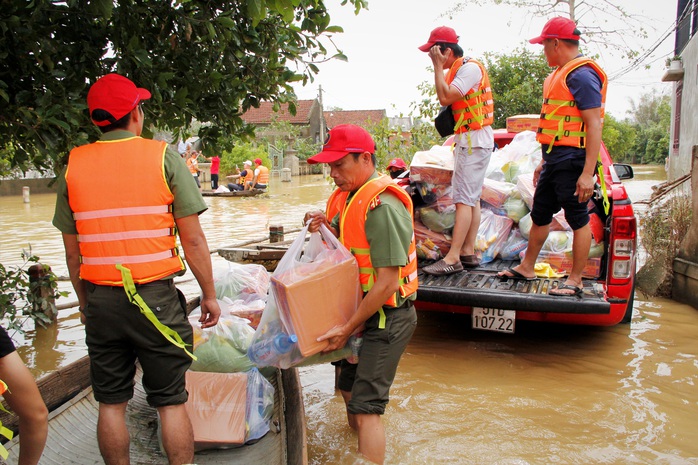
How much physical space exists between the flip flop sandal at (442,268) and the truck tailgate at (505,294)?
0.13 feet

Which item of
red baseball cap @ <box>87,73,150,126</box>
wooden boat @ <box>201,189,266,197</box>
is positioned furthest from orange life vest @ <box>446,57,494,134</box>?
wooden boat @ <box>201,189,266,197</box>

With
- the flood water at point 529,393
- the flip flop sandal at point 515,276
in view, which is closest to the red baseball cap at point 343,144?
the flood water at point 529,393

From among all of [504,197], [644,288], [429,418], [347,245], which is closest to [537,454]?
[429,418]

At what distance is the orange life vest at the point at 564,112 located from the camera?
4.32 m

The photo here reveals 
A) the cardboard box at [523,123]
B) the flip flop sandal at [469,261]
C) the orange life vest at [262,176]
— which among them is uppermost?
the cardboard box at [523,123]

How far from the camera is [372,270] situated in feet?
9.65

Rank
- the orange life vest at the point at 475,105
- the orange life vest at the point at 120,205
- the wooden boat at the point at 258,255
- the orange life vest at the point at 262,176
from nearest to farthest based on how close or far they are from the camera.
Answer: the orange life vest at the point at 120,205 < the orange life vest at the point at 475,105 < the wooden boat at the point at 258,255 < the orange life vest at the point at 262,176

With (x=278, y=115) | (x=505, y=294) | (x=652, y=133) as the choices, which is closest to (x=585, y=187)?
(x=505, y=294)

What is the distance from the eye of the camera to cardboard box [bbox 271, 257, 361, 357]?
2.83m

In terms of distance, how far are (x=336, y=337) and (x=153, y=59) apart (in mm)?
2404

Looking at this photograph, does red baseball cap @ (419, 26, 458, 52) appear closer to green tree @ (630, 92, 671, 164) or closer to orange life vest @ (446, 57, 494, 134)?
orange life vest @ (446, 57, 494, 134)

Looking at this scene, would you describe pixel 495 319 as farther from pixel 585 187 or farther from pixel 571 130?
pixel 571 130

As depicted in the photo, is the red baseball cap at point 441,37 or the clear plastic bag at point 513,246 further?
the clear plastic bag at point 513,246

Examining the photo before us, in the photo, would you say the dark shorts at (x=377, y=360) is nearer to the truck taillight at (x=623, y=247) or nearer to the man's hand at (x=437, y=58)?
the truck taillight at (x=623, y=247)
